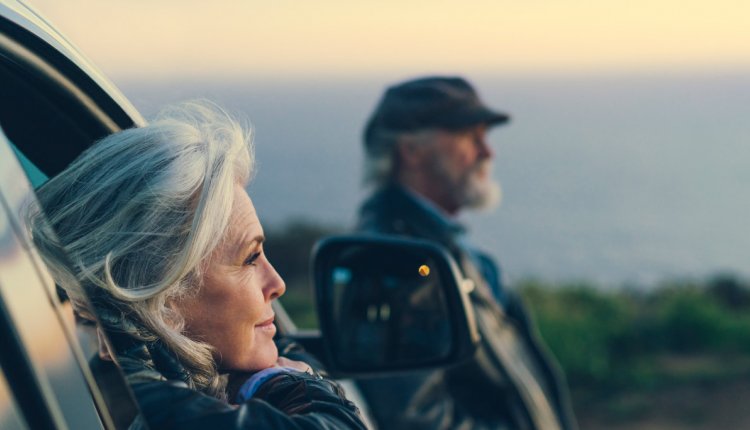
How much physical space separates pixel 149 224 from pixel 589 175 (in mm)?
30475

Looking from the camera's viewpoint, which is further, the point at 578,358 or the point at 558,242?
the point at 558,242

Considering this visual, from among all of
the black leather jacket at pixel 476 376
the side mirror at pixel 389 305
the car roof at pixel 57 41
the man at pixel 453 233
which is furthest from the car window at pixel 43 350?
the man at pixel 453 233

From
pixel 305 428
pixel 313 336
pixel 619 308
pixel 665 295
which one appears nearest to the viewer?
pixel 305 428

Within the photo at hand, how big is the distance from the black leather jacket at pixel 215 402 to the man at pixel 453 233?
2.12 metres

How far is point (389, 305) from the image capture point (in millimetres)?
2639

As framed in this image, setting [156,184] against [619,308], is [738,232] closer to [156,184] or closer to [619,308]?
[619,308]

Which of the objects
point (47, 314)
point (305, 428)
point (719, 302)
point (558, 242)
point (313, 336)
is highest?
point (47, 314)

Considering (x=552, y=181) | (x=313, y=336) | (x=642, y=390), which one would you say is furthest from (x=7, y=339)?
(x=552, y=181)

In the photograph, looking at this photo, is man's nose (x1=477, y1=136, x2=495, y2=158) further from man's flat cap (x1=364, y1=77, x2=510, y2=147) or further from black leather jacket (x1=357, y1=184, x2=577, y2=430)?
black leather jacket (x1=357, y1=184, x2=577, y2=430)

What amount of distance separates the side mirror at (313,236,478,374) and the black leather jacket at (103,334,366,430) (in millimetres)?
624

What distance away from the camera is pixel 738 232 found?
18.2 meters

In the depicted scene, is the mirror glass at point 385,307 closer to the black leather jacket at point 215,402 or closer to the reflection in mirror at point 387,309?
the reflection in mirror at point 387,309

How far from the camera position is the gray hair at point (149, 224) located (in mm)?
1228

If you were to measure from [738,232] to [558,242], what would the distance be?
11.4 feet
